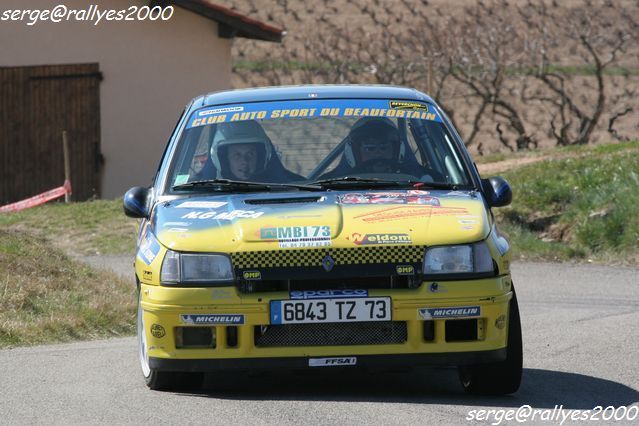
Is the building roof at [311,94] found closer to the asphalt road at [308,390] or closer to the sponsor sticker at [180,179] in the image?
the sponsor sticker at [180,179]

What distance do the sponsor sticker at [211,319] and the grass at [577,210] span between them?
27.2 feet

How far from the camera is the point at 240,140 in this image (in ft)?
26.4

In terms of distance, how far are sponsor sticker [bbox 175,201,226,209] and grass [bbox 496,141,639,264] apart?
777cm

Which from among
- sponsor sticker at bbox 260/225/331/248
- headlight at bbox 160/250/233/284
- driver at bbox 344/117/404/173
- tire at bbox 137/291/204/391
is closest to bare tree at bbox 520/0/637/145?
driver at bbox 344/117/404/173

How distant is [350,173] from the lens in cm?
784

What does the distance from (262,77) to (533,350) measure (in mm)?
25023

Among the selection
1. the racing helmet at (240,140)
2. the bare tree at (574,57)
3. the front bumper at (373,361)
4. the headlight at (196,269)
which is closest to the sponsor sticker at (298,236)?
the headlight at (196,269)

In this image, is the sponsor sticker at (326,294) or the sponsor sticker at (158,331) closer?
the sponsor sticker at (326,294)

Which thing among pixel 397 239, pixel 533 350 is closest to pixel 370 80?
pixel 533 350

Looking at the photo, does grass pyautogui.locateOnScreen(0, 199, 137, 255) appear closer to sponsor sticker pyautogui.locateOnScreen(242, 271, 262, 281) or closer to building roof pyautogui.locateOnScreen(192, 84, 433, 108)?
building roof pyautogui.locateOnScreen(192, 84, 433, 108)

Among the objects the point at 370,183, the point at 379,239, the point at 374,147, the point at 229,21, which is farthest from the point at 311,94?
the point at 229,21

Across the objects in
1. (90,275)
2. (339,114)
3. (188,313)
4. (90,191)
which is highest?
(339,114)

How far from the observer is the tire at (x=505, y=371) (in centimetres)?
701

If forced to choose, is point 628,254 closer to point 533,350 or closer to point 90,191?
point 533,350
